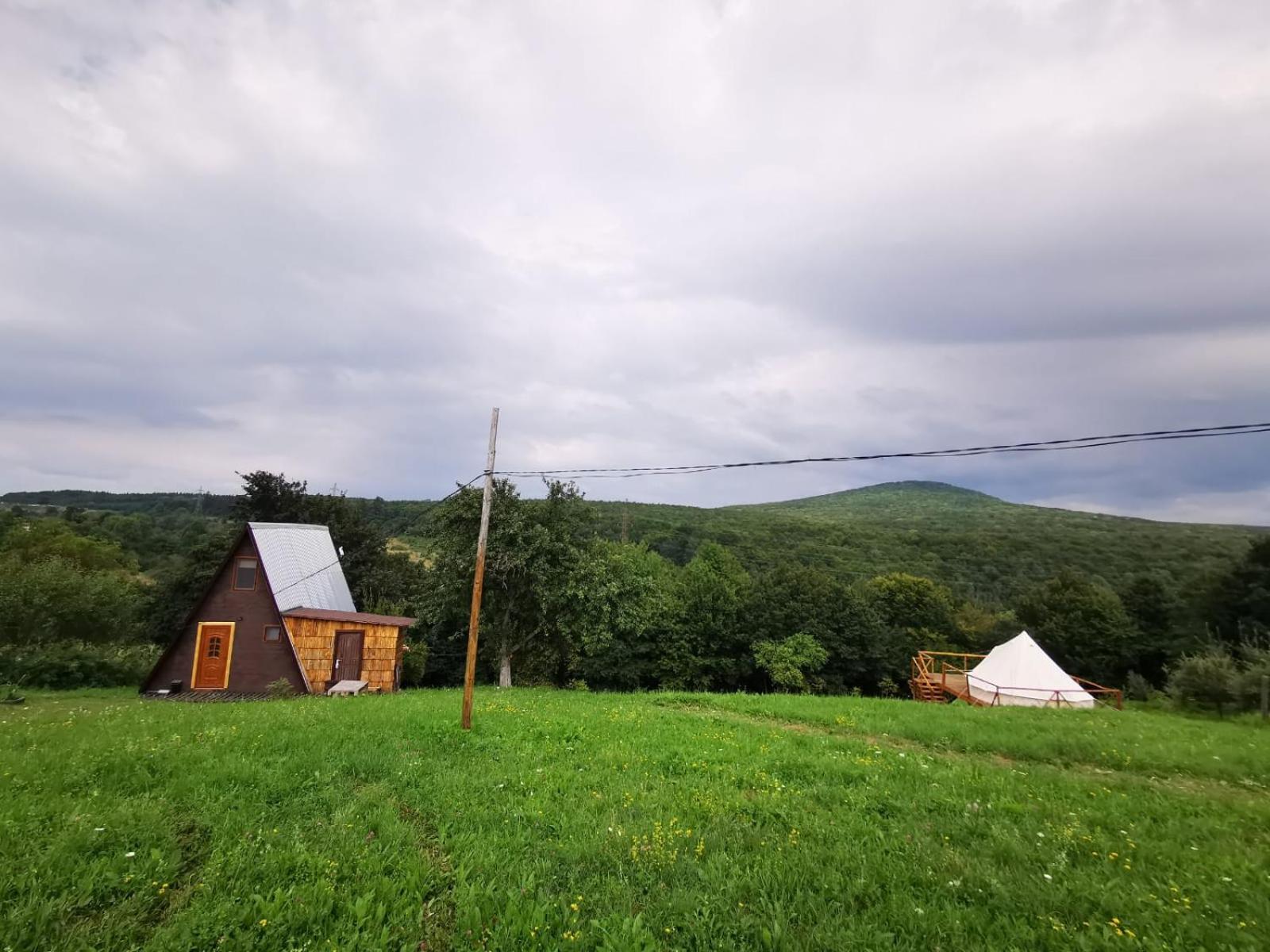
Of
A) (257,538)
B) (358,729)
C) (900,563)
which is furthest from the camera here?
(900,563)

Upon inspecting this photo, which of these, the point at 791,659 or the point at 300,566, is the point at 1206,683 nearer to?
the point at 791,659

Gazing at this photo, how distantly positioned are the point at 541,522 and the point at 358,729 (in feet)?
55.4

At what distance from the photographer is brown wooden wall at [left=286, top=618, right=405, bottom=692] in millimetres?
26422

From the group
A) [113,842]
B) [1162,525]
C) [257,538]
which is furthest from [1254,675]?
[1162,525]

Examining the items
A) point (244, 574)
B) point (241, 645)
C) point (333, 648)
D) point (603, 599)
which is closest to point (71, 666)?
point (241, 645)

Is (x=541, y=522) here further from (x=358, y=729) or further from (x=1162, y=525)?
(x=1162, y=525)

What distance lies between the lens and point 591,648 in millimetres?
27953

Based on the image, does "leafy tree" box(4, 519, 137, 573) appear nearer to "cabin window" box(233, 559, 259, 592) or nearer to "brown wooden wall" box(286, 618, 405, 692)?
"cabin window" box(233, 559, 259, 592)

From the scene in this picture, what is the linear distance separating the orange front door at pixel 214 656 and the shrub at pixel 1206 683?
4072cm

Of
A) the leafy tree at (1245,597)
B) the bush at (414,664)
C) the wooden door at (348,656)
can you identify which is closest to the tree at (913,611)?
the leafy tree at (1245,597)

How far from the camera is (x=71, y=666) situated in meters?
27.8

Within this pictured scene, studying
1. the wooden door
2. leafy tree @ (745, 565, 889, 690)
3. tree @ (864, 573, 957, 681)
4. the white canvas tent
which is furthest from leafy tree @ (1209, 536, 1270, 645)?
the wooden door

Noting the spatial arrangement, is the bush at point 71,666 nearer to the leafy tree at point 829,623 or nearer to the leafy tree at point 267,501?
the leafy tree at point 267,501

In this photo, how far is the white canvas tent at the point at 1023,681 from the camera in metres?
23.3
